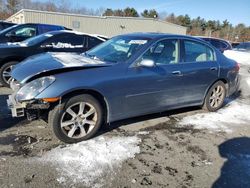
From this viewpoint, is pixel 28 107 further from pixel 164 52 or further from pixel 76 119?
pixel 164 52

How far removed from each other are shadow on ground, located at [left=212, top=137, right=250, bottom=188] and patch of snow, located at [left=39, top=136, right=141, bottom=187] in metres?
1.24

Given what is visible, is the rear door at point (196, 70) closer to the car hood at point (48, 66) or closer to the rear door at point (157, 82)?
the rear door at point (157, 82)

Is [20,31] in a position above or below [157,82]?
above

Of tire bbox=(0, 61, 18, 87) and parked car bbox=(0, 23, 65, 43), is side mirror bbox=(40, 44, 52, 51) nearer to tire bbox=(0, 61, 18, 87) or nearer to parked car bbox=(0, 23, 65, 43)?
tire bbox=(0, 61, 18, 87)

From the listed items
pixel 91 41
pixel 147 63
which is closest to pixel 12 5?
pixel 91 41

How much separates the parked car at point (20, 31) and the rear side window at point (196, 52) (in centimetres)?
713

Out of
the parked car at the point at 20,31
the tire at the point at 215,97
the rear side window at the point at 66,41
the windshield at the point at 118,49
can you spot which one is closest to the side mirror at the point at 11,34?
the parked car at the point at 20,31

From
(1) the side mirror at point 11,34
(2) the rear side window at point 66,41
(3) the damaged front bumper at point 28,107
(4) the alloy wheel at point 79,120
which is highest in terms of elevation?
(1) the side mirror at point 11,34

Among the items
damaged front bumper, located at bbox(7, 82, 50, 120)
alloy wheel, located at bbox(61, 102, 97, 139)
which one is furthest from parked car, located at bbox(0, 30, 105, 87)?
alloy wheel, located at bbox(61, 102, 97, 139)

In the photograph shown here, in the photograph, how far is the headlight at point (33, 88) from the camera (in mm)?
3720

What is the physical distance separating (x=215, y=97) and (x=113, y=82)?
2.99 metres

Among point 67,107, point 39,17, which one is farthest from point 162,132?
point 39,17

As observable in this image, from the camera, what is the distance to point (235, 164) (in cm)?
386

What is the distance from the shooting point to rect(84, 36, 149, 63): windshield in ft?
15.2
